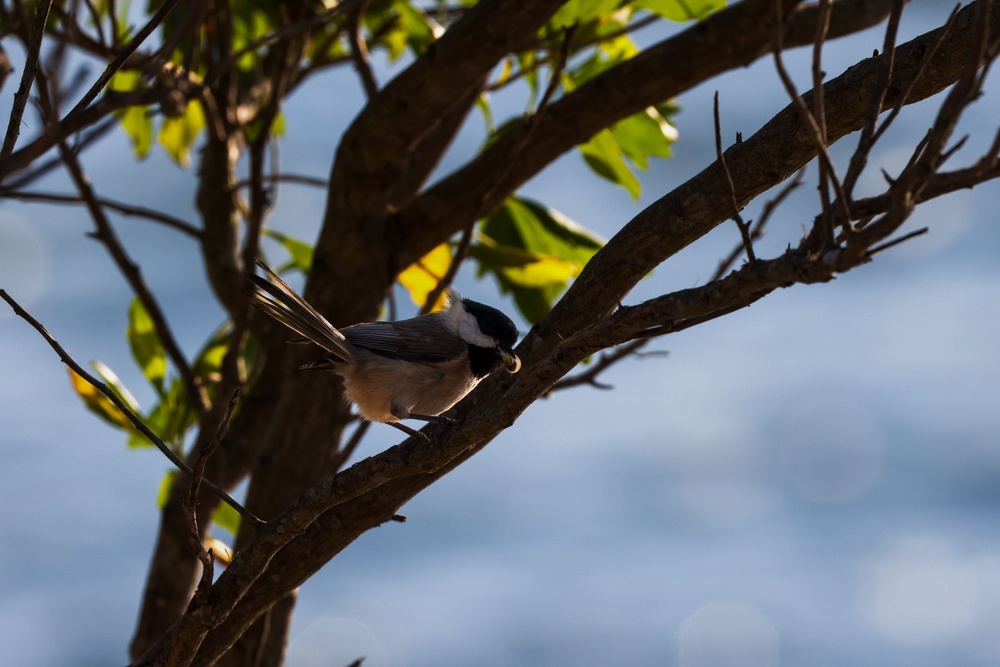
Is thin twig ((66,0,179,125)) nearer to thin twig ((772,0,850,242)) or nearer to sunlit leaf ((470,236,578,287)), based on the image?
thin twig ((772,0,850,242))

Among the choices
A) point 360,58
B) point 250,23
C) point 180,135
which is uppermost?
point 250,23

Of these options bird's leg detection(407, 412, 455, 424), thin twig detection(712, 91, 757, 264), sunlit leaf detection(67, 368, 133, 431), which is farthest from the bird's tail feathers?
thin twig detection(712, 91, 757, 264)

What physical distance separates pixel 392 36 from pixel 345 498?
113 inches

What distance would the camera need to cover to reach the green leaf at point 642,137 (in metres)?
3.16

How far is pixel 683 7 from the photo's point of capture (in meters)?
2.77

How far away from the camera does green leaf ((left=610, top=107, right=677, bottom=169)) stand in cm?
316

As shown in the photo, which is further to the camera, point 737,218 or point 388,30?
point 388,30

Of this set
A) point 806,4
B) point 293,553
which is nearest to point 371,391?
point 293,553

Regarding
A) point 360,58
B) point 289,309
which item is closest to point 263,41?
point 289,309

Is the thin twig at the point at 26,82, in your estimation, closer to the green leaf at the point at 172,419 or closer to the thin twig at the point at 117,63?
the thin twig at the point at 117,63

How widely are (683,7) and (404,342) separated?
48.9 inches

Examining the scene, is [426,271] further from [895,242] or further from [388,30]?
[895,242]

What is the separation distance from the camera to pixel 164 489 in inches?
147

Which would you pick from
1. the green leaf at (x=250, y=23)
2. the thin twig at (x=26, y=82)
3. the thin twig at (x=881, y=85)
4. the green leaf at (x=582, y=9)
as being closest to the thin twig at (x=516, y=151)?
the green leaf at (x=582, y=9)
